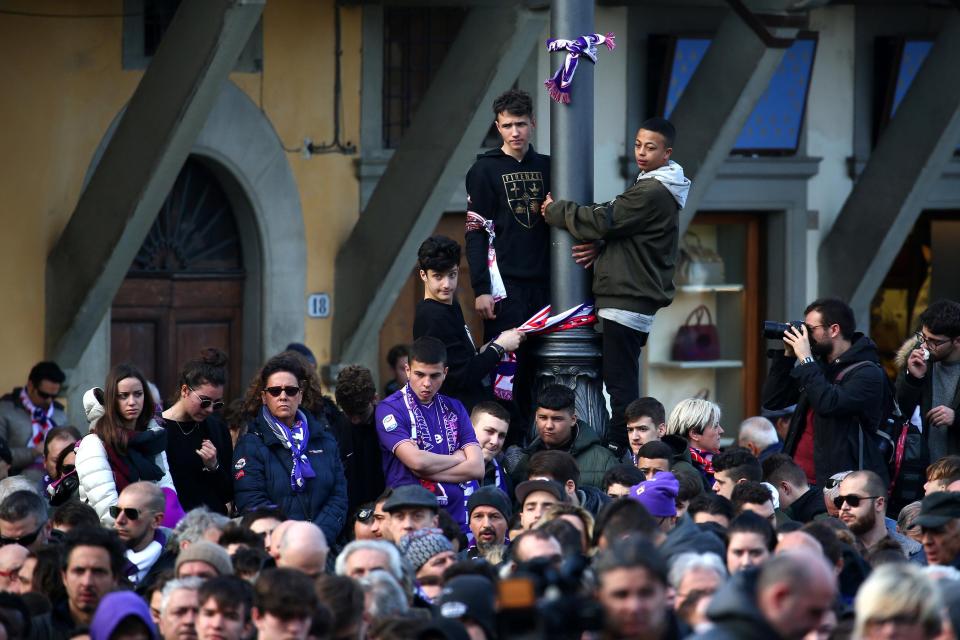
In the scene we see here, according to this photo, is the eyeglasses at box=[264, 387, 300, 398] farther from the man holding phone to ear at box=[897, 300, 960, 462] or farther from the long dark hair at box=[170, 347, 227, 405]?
the man holding phone to ear at box=[897, 300, 960, 462]

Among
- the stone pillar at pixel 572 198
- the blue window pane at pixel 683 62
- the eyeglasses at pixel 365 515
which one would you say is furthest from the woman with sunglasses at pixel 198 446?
the blue window pane at pixel 683 62

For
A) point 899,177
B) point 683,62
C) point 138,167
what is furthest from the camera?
point 899,177

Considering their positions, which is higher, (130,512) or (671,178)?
(671,178)

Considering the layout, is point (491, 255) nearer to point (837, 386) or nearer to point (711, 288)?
point (837, 386)

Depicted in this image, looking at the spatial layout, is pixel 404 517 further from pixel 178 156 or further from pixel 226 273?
pixel 226 273

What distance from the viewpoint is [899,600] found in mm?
5582

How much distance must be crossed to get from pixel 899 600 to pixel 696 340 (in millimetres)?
11533

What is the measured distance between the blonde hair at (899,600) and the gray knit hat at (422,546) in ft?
8.83

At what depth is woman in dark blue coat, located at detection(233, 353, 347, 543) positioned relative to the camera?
930 cm

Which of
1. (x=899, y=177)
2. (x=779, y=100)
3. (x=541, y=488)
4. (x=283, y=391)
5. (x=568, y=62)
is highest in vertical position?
(x=779, y=100)

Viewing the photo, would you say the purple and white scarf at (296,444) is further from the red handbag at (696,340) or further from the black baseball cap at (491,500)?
the red handbag at (696,340)

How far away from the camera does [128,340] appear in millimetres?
14711

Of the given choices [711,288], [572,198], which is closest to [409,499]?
[572,198]

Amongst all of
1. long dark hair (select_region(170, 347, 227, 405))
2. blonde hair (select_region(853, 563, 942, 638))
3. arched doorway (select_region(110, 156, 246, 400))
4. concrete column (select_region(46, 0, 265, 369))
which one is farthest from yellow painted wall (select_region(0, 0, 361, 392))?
blonde hair (select_region(853, 563, 942, 638))
